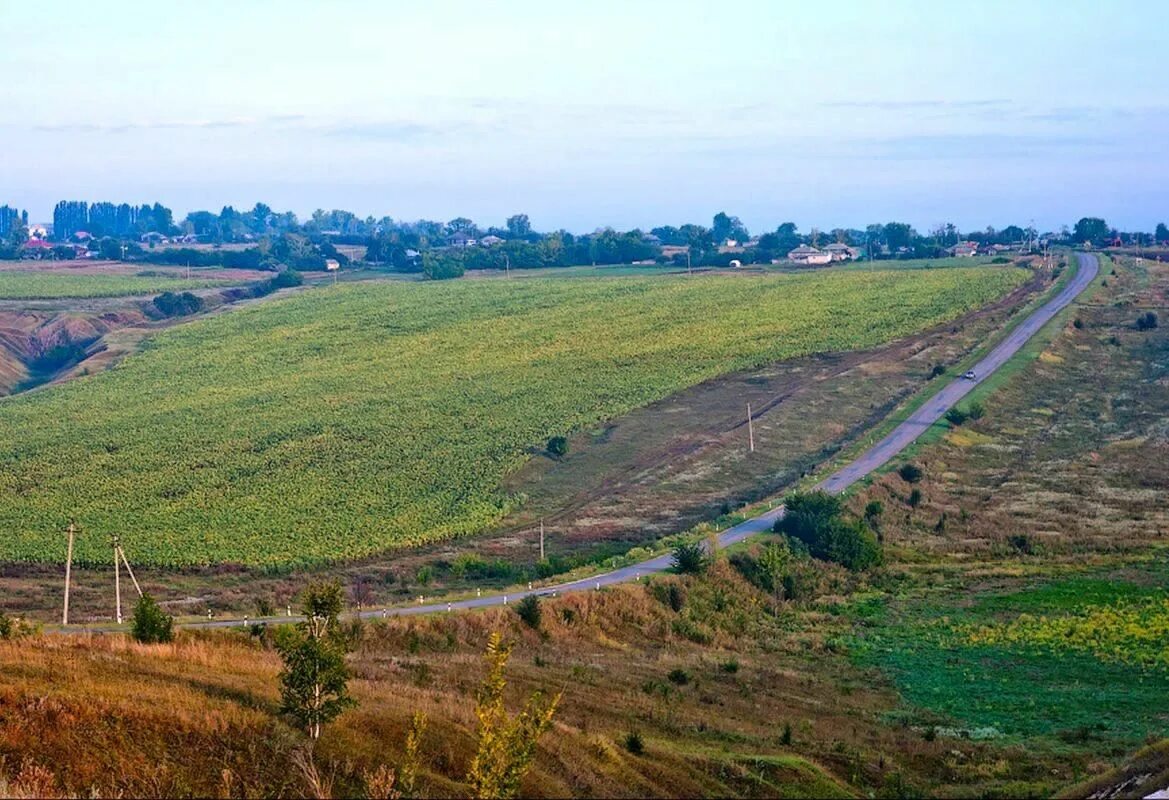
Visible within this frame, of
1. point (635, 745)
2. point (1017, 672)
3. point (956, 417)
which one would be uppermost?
point (956, 417)

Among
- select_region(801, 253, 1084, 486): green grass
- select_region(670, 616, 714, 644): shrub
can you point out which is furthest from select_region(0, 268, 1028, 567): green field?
select_region(670, 616, 714, 644): shrub

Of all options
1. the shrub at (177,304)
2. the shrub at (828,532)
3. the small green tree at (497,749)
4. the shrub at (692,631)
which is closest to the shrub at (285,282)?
the shrub at (177,304)

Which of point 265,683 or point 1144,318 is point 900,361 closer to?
point 1144,318

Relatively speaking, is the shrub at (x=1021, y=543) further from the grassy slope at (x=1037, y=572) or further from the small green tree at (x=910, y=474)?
the small green tree at (x=910, y=474)

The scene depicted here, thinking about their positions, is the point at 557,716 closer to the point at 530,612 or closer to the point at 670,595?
the point at 530,612

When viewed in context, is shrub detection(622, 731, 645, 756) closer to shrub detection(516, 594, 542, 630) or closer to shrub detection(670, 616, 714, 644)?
shrub detection(516, 594, 542, 630)

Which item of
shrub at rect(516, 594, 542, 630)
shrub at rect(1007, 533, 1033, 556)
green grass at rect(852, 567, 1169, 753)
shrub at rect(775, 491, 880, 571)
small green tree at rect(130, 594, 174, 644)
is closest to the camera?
small green tree at rect(130, 594, 174, 644)

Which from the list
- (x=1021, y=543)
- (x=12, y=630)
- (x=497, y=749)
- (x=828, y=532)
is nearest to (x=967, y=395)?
(x=1021, y=543)
